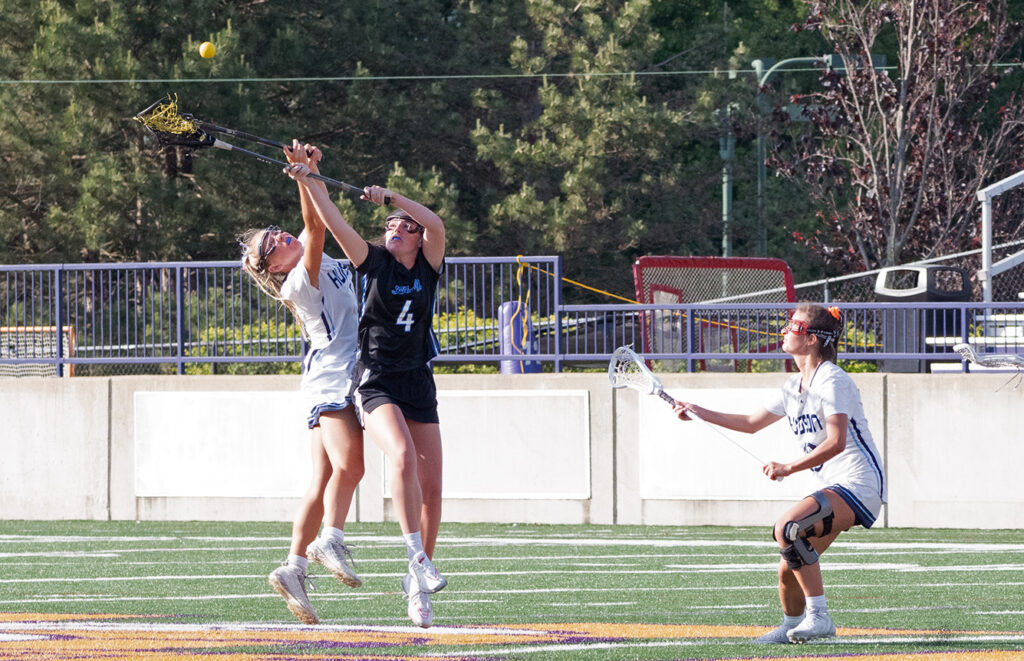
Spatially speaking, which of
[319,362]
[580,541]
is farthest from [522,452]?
[319,362]

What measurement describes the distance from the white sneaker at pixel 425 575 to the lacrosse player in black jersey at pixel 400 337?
2 centimetres

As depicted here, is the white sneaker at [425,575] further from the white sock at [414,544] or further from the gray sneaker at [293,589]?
the gray sneaker at [293,589]

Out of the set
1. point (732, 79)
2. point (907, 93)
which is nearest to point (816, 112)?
point (907, 93)

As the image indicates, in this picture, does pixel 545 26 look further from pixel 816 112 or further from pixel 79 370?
pixel 79 370

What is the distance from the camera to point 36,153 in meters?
31.2

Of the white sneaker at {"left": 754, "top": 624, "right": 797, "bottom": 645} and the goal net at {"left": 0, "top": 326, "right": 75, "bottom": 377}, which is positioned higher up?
the goal net at {"left": 0, "top": 326, "right": 75, "bottom": 377}

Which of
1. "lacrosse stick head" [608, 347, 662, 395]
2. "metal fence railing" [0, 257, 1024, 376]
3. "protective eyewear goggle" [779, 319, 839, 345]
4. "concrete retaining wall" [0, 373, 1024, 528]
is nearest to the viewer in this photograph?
"protective eyewear goggle" [779, 319, 839, 345]

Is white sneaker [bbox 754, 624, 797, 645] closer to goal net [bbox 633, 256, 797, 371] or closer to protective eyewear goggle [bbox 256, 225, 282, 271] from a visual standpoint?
protective eyewear goggle [bbox 256, 225, 282, 271]

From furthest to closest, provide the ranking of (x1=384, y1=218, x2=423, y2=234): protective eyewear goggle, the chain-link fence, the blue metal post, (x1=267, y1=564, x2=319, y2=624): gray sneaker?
the chain-link fence < the blue metal post < (x1=384, y1=218, x2=423, y2=234): protective eyewear goggle < (x1=267, y1=564, x2=319, y2=624): gray sneaker

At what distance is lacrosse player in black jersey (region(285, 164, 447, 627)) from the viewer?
27.5 feet

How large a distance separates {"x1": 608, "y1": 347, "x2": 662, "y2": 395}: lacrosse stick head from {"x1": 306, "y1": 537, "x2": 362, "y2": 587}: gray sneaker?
65.2 inches

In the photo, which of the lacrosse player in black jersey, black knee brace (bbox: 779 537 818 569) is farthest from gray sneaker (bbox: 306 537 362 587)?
black knee brace (bbox: 779 537 818 569)

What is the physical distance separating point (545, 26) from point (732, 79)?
3.82 metres

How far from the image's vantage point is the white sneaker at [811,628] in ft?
26.1
